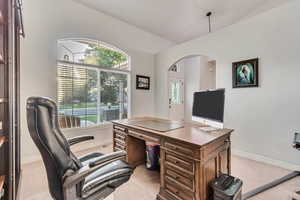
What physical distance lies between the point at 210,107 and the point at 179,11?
2940 mm

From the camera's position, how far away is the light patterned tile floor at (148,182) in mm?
1795

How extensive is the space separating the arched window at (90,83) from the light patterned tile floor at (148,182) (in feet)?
3.92

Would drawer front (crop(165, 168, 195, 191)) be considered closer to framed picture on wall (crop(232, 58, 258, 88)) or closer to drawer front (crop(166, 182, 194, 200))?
drawer front (crop(166, 182, 194, 200))

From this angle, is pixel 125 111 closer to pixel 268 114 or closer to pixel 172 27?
pixel 172 27

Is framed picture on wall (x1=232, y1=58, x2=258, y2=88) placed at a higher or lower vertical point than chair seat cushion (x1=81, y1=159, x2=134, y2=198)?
higher

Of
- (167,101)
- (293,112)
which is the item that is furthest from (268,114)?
(167,101)

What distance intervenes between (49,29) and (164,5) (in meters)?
2.55

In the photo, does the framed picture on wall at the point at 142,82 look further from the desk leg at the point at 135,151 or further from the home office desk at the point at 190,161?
the home office desk at the point at 190,161

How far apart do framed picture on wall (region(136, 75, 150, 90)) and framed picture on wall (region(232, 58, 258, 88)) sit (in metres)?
2.52

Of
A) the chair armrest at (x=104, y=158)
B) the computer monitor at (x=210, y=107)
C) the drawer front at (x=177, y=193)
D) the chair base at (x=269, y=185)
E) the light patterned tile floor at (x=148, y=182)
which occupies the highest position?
the computer monitor at (x=210, y=107)

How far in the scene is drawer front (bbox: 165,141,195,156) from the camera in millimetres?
1374

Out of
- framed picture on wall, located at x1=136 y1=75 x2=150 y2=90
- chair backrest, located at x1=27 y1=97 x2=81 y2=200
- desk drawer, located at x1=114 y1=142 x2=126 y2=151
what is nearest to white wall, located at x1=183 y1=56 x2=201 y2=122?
framed picture on wall, located at x1=136 y1=75 x2=150 y2=90

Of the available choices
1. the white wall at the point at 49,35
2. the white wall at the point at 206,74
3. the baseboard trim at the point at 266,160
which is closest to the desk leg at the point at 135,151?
the white wall at the point at 49,35

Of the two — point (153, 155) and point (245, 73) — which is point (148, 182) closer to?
point (153, 155)
